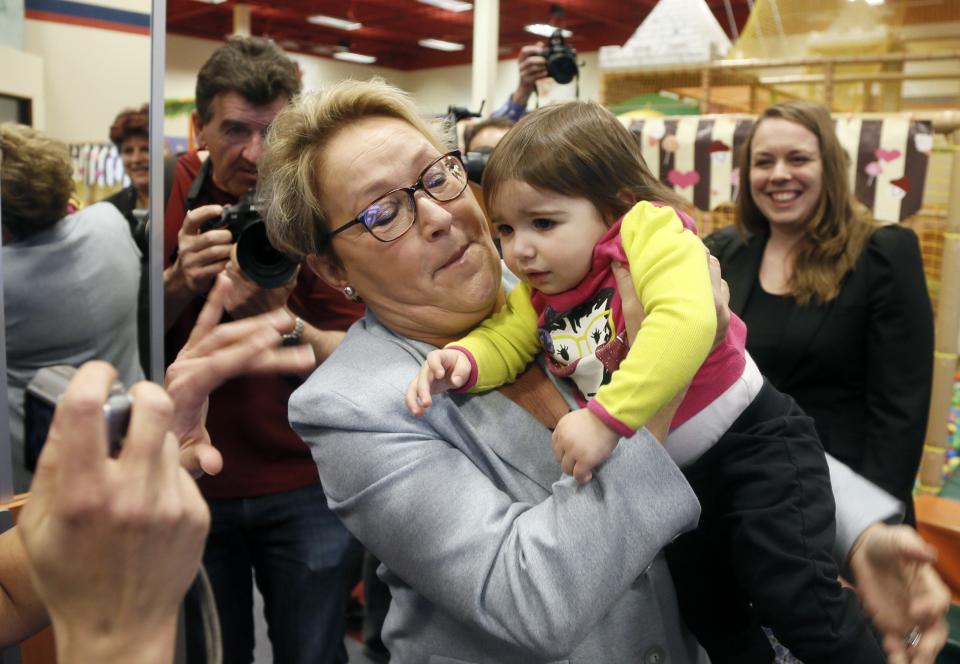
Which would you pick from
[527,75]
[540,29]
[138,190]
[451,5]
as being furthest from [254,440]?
[540,29]

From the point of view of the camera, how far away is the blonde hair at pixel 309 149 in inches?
46.6

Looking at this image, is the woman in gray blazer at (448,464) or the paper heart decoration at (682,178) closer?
the woman in gray blazer at (448,464)

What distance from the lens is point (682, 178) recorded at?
3.09 metres

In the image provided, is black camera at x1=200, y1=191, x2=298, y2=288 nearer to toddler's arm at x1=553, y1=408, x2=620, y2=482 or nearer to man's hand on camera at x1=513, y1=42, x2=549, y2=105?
toddler's arm at x1=553, y1=408, x2=620, y2=482

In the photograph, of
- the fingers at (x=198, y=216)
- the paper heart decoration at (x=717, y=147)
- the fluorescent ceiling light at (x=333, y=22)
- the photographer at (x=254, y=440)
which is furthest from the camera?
the fluorescent ceiling light at (x=333, y=22)

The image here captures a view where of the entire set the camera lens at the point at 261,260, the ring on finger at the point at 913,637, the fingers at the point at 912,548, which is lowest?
the ring on finger at the point at 913,637

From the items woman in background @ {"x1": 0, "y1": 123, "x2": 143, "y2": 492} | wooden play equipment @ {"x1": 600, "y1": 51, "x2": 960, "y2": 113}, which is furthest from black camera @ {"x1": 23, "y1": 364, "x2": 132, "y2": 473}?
wooden play equipment @ {"x1": 600, "y1": 51, "x2": 960, "y2": 113}

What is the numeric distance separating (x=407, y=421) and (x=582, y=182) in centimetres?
48

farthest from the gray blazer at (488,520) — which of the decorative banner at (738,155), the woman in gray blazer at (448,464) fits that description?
the decorative banner at (738,155)

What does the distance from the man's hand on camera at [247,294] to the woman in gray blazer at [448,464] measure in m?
0.14

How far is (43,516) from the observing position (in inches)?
21.6

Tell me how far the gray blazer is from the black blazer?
3.62ft

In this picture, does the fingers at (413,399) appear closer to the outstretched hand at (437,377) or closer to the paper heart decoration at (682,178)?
the outstretched hand at (437,377)

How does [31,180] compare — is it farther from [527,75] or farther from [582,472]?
[527,75]
